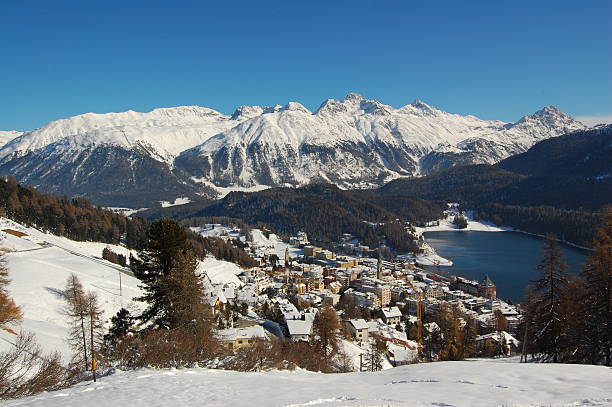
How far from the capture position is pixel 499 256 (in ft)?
303

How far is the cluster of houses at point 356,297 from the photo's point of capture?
116 feet

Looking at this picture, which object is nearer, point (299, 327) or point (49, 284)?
point (49, 284)

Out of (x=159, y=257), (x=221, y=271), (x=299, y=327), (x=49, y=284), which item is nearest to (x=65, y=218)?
(x=221, y=271)

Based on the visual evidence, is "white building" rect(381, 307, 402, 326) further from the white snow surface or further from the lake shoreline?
the lake shoreline

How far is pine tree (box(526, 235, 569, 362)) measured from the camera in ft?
52.9

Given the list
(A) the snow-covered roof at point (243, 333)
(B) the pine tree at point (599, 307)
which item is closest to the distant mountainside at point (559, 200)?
(A) the snow-covered roof at point (243, 333)

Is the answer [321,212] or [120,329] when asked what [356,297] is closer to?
[120,329]

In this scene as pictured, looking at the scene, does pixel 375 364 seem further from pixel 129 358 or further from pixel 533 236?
pixel 533 236

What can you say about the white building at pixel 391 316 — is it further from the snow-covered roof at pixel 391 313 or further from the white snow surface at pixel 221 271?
the white snow surface at pixel 221 271

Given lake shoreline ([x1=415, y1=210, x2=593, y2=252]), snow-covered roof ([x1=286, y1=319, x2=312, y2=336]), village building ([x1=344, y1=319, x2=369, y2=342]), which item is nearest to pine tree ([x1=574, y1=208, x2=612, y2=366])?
snow-covered roof ([x1=286, y1=319, x2=312, y2=336])

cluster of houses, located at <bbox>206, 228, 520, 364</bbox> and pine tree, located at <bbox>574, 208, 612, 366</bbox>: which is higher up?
pine tree, located at <bbox>574, 208, 612, 366</bbox>

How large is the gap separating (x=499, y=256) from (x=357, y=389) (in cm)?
9068

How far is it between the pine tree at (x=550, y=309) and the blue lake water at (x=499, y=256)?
126 ft

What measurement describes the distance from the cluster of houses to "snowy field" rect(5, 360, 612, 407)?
1327 cm
